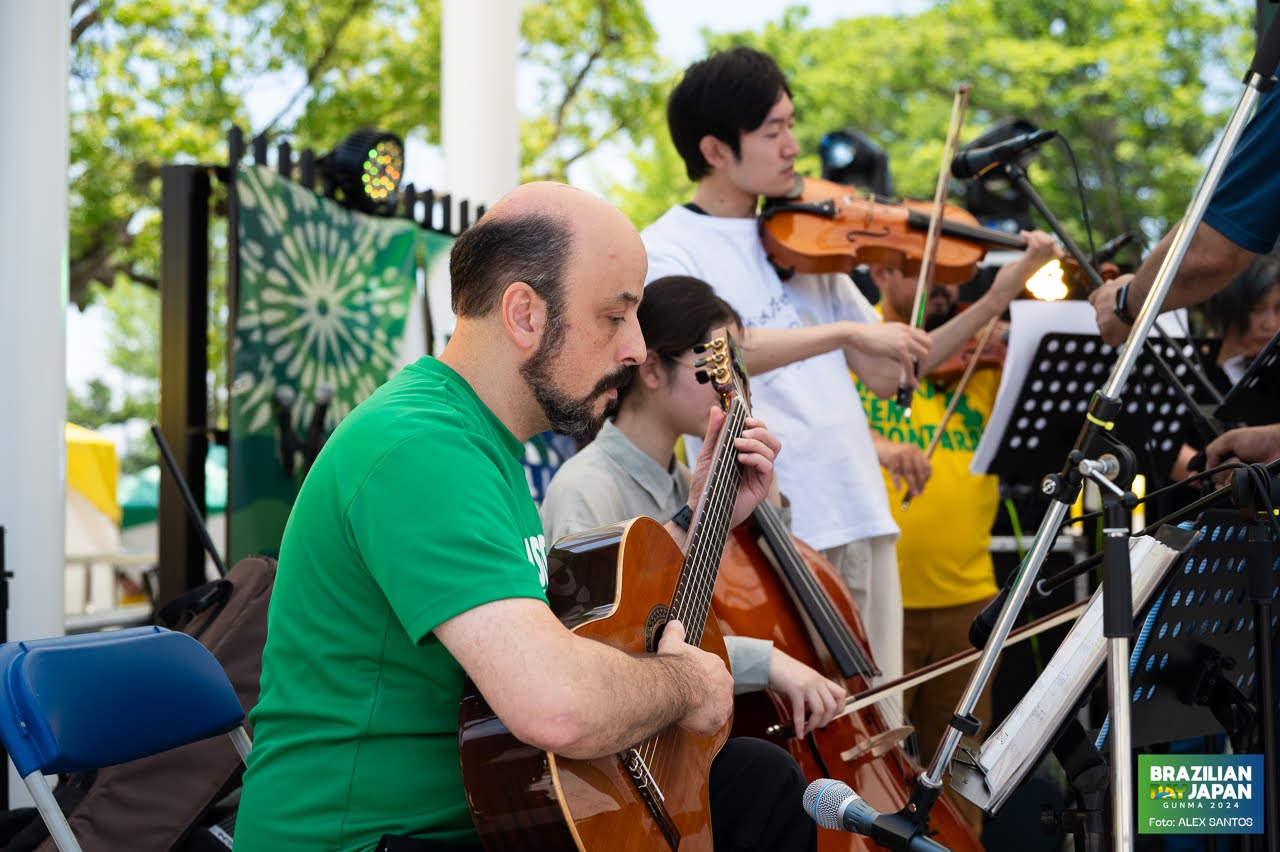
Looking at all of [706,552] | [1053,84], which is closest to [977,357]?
[706,552]

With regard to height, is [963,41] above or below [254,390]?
above

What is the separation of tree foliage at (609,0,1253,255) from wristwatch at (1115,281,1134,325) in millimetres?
12866

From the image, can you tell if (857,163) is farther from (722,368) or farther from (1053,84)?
(1053,84)

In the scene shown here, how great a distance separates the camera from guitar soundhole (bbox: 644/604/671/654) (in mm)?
2008

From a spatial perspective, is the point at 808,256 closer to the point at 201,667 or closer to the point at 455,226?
the point at 201,667

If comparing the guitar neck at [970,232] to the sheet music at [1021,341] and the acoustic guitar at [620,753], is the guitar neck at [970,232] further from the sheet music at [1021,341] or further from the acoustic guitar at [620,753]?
the acoustic guitar at [620,753]

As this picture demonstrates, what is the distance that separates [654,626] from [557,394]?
411 millimetres

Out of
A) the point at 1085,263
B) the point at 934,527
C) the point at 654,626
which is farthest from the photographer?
the point at 934,527

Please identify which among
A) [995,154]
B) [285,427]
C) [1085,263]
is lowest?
[285,427]

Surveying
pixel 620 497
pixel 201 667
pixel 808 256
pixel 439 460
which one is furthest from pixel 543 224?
pixel 808 256

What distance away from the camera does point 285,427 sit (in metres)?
4.52

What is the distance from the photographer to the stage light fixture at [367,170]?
5.07 metres

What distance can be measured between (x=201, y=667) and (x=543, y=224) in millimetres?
1141

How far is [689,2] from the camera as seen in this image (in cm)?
1778
